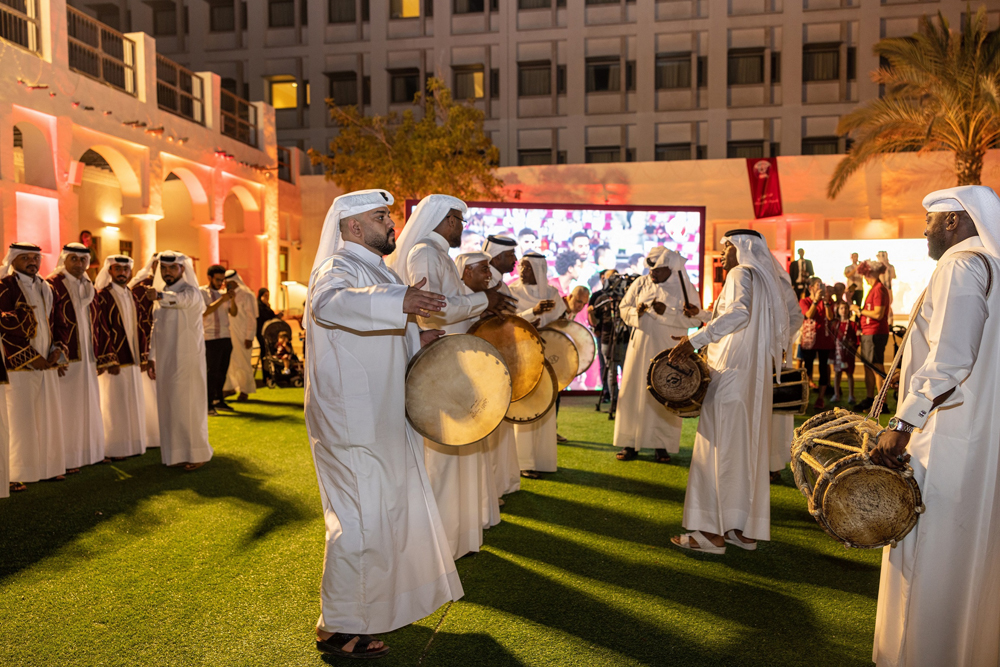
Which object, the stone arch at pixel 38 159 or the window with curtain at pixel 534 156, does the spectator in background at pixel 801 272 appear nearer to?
the window with curtain at pixel 534 156

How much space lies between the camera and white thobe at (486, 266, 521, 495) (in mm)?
5410

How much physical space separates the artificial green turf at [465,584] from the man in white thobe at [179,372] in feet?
1.96

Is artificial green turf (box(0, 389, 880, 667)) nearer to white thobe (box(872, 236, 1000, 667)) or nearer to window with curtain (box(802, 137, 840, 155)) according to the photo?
white thobe (box(872, 236, 1000, 667))

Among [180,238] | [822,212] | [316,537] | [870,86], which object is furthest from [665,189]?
[316,537]

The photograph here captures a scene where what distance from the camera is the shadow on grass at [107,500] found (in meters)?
4.68

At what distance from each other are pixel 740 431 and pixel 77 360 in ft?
19.5

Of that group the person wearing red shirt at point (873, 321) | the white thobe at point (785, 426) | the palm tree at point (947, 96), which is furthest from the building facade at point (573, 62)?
the white thobe at point (785, 426)

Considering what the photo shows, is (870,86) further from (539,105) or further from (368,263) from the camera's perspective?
(368,263)

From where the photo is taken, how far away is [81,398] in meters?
6.67

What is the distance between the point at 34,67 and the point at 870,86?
23865 millimetres

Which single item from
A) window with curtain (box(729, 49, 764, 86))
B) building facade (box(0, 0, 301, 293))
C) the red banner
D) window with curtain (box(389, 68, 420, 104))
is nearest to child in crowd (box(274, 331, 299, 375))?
building facade (box(0, 0, 301, 293))

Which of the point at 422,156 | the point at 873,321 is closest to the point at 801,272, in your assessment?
the point at 873,321

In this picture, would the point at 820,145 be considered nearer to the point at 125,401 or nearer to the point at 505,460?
the point at 505,460

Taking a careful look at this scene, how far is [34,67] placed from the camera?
1127 centimetres
